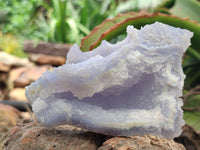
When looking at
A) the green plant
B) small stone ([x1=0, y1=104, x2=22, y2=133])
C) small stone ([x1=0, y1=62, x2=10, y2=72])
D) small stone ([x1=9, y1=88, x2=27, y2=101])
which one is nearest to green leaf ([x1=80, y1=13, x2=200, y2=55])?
small stone ([x1=0, y1=104, x2=22, y2=133])

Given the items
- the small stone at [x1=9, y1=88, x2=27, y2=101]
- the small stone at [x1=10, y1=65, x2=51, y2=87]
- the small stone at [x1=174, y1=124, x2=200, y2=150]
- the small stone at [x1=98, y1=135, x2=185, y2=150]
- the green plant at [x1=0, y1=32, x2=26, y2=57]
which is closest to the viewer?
the small stone at [x1=98, y1=135, x2=185, y2=150]

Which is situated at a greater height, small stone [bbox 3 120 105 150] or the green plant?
small stone [bbox 3 120 105 150]

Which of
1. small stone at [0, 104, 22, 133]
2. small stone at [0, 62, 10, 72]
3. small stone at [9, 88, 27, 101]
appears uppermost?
small stone at [0, 104, 22, 133]

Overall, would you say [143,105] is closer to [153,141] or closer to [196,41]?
[153,141]

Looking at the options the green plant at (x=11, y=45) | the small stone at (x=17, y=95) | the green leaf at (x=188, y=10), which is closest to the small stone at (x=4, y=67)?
the small stone at (x=17, y=95)

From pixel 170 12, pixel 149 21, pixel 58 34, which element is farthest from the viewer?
pixel 58 34

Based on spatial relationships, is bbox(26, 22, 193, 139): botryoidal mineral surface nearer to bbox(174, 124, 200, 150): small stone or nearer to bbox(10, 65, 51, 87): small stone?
bbox(174, 124, 200, 150): small stone

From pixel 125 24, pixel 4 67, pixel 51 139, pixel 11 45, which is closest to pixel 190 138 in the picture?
pixel 125 24

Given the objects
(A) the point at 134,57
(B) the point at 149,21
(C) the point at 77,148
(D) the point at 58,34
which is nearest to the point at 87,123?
(C) the point at 77,148

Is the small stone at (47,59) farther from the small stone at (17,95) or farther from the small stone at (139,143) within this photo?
the small stone at (139,143)
